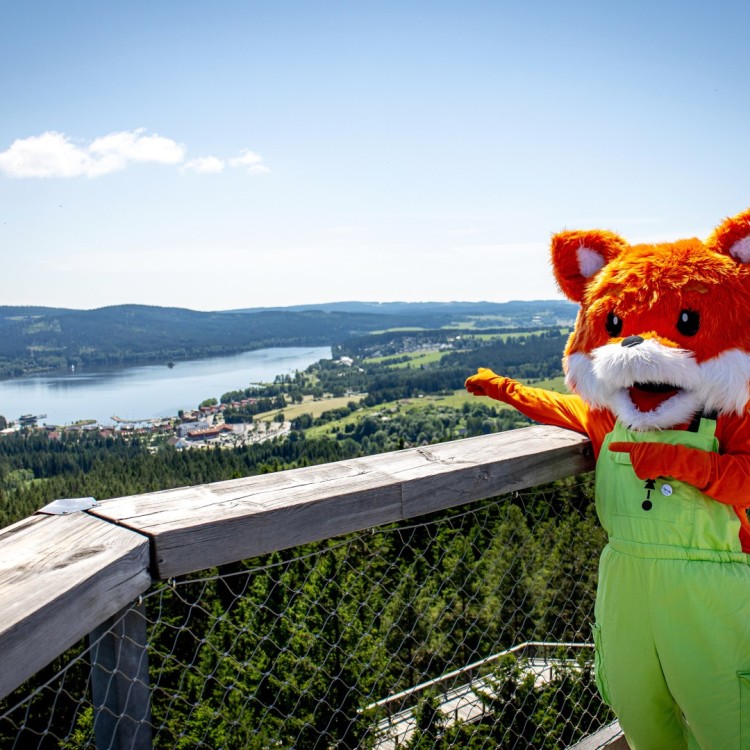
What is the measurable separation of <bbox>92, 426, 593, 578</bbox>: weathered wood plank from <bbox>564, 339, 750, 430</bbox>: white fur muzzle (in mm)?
318

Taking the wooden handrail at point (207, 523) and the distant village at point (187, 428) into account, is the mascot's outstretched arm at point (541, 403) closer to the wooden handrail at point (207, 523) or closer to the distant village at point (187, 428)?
the wooden handrail at point (207, 523)

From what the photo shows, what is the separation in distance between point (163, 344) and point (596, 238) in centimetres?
18971

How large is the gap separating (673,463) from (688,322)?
0.39 metres

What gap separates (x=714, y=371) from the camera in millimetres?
1687

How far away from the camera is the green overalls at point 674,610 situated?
161 cm

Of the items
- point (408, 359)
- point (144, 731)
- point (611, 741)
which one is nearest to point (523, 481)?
point (611, 741)

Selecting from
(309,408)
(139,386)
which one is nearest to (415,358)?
(309,408)

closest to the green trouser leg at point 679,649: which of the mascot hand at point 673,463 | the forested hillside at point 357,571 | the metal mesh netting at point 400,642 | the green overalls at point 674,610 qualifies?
the green overalls at point 674,610

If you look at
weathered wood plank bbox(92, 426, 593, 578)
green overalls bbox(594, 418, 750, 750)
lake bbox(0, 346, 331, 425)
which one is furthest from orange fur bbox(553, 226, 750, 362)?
lake bbox(0, 346, 331, 425)

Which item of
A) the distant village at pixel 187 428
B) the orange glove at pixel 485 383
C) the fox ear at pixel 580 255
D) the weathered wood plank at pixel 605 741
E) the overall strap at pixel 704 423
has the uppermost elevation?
the fox ear at pixel 580 255

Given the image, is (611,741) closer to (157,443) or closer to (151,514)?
(151,514)

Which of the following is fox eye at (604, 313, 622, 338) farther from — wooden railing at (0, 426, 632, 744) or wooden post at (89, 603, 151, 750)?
wooden post at (89, 603, 151, 750)

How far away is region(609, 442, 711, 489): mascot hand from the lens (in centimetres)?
161

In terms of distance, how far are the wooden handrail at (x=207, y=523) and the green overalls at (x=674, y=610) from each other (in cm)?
31
